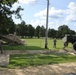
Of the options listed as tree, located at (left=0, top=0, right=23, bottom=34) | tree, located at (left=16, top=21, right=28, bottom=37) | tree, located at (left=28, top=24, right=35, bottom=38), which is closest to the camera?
tree, located at (left=0, top=0, right=23, bottom=34)

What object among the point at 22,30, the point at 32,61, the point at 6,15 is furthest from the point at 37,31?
the point at 32,61

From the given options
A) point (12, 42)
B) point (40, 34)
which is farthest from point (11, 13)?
point (40, 34)

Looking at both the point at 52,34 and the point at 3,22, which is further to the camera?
the point at 52,34

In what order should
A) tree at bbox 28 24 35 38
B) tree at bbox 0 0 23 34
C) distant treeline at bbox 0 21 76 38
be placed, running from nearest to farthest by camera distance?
tree at bbox 0 0 23 34 → distant treeline at bbox 0 21 76 38 → tree at bbox 28 24 35 38

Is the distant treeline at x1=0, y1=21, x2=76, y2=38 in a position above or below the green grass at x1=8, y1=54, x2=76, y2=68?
above

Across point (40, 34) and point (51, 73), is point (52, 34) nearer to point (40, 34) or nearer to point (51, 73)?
point (40, 34)

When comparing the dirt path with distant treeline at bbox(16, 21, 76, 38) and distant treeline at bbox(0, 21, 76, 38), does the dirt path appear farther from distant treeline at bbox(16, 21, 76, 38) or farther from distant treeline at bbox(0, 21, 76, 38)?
distant treeline at bbox(16, 21, 76, 38)

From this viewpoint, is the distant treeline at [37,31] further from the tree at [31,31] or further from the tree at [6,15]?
the tree at [6,15]

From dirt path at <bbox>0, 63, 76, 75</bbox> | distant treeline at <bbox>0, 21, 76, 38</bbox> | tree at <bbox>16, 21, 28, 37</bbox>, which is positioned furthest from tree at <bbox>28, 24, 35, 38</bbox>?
dirt path at <bbox>0, 63, 76, 75</bbox>

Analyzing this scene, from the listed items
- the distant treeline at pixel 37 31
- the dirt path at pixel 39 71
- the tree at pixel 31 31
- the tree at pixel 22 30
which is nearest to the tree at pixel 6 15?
the dirt path at pixel 39 71

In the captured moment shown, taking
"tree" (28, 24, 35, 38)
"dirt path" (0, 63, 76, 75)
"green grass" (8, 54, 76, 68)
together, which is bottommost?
"dirt path" (0, 63, 76, 75)

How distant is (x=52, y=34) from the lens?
143375 mm

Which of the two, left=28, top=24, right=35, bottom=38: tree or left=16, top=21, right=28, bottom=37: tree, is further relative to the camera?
left=28, top=24, right=35, bottom=38: tree

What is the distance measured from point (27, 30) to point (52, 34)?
12.8 metres
